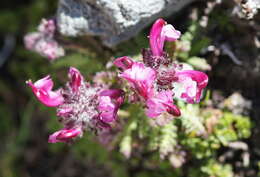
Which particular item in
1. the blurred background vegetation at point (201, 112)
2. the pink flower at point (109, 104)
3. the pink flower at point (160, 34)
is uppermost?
the pink flower at point (160, 34)

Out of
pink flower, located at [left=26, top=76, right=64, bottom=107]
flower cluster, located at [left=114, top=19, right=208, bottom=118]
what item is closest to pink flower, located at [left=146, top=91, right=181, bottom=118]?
flower cluster, located at [left=114, top=19, right=208, bottom=118]

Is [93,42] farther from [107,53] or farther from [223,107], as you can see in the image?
[223,107]

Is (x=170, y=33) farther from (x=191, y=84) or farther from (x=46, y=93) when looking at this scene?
(x=46, y=93)

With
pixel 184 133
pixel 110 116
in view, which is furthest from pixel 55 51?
pixel 184 133

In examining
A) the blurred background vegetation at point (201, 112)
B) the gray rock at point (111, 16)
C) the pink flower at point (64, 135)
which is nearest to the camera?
the pink flower at point (64, 135)

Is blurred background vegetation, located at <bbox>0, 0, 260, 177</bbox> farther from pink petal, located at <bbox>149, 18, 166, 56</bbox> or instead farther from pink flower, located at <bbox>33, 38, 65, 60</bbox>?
pink petal, located at <bbox>149, 18, 166, 56</bbox>

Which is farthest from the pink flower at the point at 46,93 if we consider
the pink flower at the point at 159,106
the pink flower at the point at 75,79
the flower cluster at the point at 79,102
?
the pink flower at the point at 159,106

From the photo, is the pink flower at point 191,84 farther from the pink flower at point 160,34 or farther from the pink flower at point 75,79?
the pink flower at point 75,79
